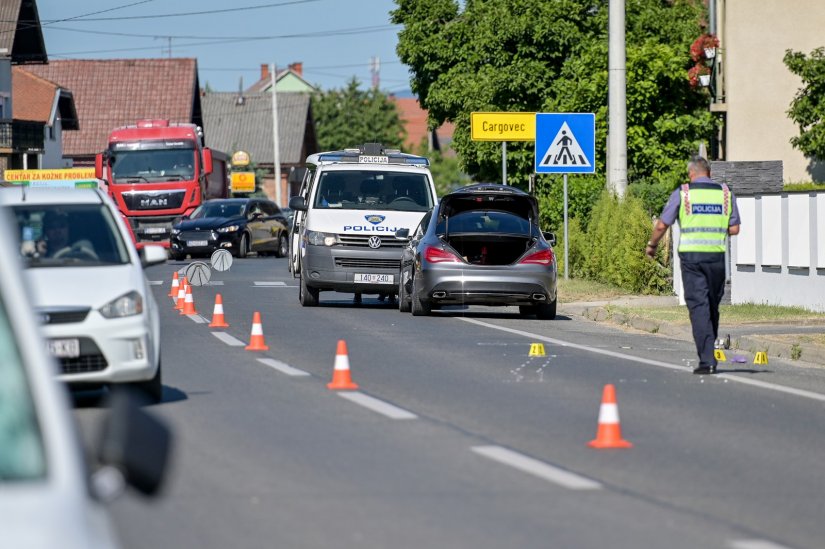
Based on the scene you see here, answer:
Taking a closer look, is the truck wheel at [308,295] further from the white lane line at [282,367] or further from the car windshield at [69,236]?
the car windshield at [69,236]

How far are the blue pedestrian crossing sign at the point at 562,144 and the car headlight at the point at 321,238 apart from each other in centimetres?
495

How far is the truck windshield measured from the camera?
160ft

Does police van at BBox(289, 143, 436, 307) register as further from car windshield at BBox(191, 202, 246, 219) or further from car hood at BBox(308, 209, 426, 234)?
car windshield at BBox(191, 202, 246, 219)

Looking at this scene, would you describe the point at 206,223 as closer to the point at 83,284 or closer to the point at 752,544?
the point at 83,284

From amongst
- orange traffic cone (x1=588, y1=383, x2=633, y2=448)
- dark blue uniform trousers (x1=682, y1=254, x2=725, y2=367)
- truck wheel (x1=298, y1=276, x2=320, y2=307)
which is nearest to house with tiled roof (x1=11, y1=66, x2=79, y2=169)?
truck wheel (x1=298, y1=276, x2=320, y2=307)

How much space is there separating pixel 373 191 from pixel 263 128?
10035 cm

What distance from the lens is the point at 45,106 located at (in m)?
83.5

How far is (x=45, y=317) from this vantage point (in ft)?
36.1

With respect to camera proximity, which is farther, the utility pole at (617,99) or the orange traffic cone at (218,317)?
the utility pole at (617,99)

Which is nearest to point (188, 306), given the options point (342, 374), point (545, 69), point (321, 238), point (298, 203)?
point (321, 238)

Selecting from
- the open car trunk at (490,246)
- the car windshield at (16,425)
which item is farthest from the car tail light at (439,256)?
the car windshield at (16,425)

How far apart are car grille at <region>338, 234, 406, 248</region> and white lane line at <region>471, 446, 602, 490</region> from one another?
14413mm

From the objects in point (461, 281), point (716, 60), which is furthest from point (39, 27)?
point (461, 281)

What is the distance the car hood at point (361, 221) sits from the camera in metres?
24.2
